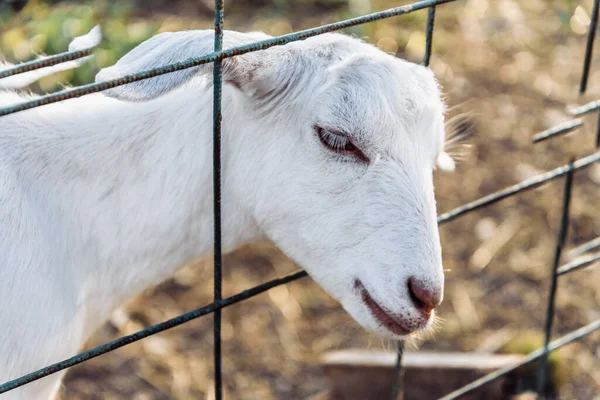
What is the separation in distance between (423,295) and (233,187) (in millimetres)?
536

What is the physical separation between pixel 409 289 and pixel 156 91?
705 mm

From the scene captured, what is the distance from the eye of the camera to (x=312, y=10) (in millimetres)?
6117

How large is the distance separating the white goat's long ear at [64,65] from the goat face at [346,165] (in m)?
0.22

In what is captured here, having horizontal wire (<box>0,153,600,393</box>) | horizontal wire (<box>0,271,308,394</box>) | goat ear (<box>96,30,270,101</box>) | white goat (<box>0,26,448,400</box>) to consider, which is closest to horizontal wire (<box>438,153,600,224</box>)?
horizontal wire (<box>0,153,600,393</box>)

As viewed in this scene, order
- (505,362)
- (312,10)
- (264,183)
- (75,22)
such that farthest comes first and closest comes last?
(312,10) < (75,22) < (505,362) < (264,183)

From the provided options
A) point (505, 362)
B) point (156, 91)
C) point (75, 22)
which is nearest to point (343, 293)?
point (156, 91)

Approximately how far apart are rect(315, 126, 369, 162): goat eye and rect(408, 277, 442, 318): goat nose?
31 cm

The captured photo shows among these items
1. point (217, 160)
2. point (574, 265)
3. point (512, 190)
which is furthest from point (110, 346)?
point (574, 265)

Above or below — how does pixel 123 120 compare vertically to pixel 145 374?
above

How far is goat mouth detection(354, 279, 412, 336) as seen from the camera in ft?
6.44

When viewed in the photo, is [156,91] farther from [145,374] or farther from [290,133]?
[145,374]

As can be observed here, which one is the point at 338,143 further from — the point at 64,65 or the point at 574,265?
the point at 574,265

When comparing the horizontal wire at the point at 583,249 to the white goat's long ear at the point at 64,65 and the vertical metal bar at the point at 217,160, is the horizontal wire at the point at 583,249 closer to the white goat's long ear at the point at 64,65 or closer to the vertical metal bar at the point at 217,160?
the vertical metal bar at the point at 217,160

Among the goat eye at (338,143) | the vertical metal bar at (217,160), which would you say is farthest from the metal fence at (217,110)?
the goat eye at (338,143)
